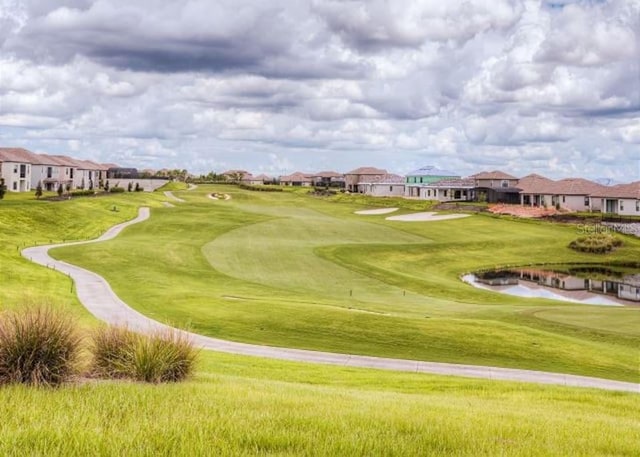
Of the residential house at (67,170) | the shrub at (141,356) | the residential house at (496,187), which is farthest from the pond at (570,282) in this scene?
the residential house at (67,170)

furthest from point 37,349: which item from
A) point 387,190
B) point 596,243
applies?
point 387,190

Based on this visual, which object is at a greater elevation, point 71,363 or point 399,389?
point 71,363

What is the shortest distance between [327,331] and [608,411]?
13815 millimetres

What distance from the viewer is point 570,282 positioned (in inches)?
2153

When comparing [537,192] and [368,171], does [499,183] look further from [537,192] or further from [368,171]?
[368,171]

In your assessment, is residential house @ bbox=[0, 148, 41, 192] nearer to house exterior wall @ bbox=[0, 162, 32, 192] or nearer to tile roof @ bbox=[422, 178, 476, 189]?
house exterior wall @ bbox=[0, 162, 32, 192]

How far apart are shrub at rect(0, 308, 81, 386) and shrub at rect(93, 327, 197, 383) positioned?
563 mm

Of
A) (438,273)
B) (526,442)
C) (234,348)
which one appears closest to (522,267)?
(438,273)

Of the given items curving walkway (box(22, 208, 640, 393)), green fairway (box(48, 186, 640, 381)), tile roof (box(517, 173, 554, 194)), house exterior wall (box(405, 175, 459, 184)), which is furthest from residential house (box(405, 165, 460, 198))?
curving walkway (box(22, 208, 640, 393))

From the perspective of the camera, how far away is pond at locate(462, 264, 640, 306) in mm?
47625

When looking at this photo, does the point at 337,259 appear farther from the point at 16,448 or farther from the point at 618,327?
the point at 16,448

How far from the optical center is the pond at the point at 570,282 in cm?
4762

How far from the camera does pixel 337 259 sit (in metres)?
53.2

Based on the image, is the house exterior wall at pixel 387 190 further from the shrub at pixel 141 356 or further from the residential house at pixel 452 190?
the shrub at pixel 141 356
